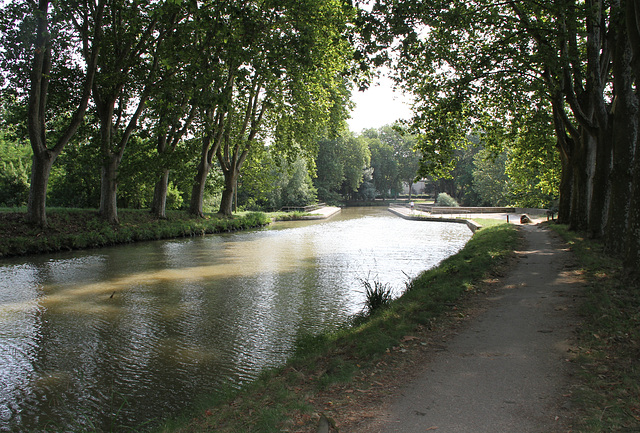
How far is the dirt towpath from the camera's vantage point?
12.6 feet

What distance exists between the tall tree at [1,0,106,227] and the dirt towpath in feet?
57.5

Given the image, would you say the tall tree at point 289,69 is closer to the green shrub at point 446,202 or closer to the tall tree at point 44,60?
the tall tree at point 44,60

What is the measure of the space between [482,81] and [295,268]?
8714 millimetres

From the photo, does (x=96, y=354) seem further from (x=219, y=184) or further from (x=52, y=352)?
(x=219, y=184)

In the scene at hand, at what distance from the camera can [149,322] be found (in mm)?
A: 8750

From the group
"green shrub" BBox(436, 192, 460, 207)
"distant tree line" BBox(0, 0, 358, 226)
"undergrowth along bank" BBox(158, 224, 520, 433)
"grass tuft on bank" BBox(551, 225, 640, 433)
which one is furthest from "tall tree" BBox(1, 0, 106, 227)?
"green shrub" BBox(436, 192, 460, 207)

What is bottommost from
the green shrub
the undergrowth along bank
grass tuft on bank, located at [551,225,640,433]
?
the undergrowth along bank

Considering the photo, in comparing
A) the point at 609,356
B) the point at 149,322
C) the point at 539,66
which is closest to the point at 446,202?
the point at 539,66

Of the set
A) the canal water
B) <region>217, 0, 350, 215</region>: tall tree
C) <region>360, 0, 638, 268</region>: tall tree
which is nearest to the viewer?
the canal water

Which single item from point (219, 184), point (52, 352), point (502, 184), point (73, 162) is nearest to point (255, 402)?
point (52, 352)

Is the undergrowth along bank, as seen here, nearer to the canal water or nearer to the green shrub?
the canal water

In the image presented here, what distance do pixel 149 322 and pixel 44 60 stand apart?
14956 mm

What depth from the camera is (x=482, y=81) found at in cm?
1499

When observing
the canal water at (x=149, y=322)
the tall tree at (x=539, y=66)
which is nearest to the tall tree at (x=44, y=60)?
the canal water at (x=149, y=322)
